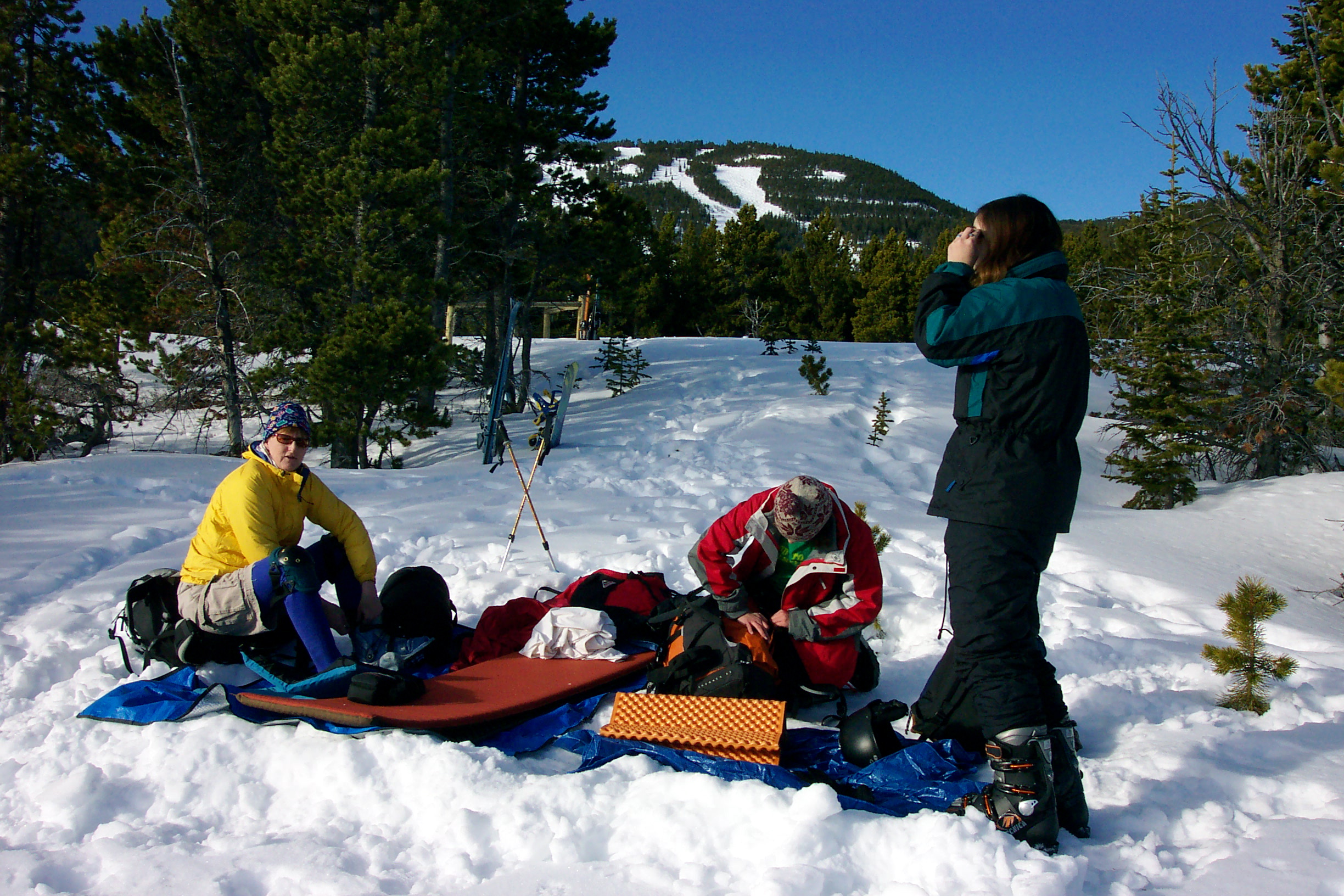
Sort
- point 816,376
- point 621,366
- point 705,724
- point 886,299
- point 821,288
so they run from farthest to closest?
point 821,288 < point 886,299 < point 621,366 < point 816,376 < point 705,724

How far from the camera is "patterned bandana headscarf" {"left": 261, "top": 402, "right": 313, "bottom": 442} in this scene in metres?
3.56

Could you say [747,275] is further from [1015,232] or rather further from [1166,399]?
[1015,232]

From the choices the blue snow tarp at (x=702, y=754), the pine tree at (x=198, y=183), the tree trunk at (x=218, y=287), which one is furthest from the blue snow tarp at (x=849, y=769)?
the pine tree at (x=198, y=183)

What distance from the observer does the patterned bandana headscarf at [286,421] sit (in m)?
3.56

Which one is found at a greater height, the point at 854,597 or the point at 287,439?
the point at 287,439

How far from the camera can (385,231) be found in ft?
35.6

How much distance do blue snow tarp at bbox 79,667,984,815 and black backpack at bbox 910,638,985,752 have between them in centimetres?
8

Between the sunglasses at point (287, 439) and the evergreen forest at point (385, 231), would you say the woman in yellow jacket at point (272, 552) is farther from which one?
the evergreen forest at point (385, 231)

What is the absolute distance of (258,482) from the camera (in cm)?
350

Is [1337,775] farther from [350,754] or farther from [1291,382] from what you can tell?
[1291,382]

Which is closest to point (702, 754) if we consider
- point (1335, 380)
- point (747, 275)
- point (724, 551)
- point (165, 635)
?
point (724, 551)

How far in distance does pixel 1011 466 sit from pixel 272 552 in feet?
10.1

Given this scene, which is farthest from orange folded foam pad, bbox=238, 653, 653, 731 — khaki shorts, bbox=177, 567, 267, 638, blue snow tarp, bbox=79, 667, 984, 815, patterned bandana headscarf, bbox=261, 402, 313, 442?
patterned bandana headscarf, bbox=261, 402, 313, 442

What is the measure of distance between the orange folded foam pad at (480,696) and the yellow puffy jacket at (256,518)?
0.73 m
